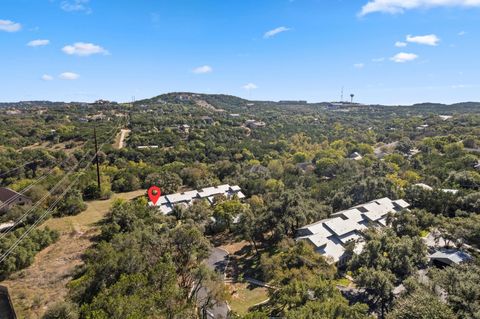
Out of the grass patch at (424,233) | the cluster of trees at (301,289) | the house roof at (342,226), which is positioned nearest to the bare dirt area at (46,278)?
the cluster of trees at (301,289)

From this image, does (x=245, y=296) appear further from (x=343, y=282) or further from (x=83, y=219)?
(x=83, y=219)

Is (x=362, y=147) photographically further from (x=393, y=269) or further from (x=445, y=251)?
(x=393, y=269)

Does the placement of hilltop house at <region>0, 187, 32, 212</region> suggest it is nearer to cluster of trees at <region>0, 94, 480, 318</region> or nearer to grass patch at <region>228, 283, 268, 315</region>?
cluster of trees at <region>0, 94, 480, 318</region>

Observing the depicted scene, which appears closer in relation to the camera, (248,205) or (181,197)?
(248,205)

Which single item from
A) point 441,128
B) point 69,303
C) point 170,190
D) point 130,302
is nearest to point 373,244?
point 130,302

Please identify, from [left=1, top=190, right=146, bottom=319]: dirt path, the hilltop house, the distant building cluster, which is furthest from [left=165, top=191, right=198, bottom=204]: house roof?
the hilltop house

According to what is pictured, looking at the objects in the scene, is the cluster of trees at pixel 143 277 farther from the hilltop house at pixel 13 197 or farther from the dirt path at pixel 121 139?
the dirt path at pixel 121 139

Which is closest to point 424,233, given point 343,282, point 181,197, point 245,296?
point 343,282
